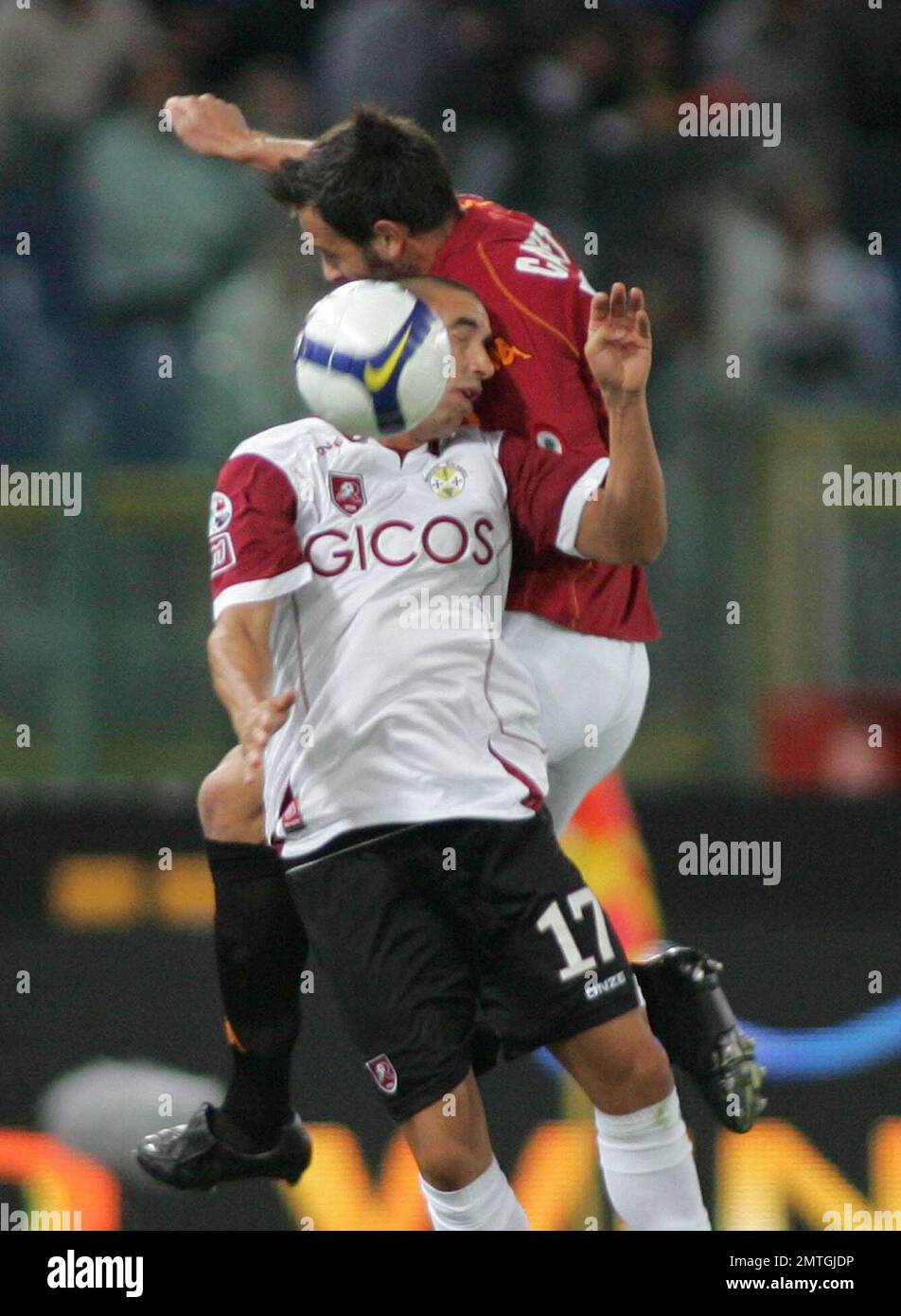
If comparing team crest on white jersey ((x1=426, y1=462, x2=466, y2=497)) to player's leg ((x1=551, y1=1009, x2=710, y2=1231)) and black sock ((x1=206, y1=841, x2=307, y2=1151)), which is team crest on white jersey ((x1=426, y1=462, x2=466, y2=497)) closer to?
black sock ((x1=206, y1=841, x2=307, y2=1151))

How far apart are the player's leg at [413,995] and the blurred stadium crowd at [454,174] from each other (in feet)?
6.75

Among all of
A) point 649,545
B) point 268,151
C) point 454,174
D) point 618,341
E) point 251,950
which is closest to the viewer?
point 618,341

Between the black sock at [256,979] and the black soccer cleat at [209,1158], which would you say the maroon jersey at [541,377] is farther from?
the black soccer cleat at [209,1158]

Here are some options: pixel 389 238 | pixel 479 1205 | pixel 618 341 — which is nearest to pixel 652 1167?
pixel 479 1205

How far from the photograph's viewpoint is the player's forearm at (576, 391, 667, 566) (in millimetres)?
3383

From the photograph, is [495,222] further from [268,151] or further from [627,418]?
[627,418]

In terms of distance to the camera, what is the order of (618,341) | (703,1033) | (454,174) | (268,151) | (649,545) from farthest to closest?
1. (454,174)
2. (268,151)
3. (703,1033)
4. (649,545)
5. (618,341)

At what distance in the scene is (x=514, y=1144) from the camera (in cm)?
506

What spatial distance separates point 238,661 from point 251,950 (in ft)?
2.36

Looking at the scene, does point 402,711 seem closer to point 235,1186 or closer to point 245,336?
point 235,1186

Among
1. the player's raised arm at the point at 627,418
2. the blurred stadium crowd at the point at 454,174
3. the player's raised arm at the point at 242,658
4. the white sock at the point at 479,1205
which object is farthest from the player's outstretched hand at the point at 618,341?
the blurred stadium crowd at the point at 454,174

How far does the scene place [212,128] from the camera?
4.30 m

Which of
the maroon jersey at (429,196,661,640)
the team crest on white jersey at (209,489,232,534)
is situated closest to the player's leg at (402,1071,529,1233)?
the maroon jersey at (429,196,661,640)

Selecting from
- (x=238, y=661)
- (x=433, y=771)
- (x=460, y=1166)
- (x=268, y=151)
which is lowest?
(x=460, y=1166)
